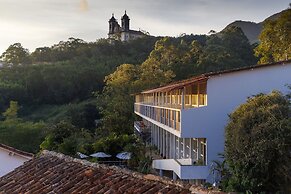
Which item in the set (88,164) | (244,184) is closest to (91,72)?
(244,184)

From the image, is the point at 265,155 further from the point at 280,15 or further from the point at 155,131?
the point at 280,15

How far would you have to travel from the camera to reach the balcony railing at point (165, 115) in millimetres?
17328

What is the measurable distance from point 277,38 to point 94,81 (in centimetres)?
3924

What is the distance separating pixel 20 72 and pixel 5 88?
943 centimetres

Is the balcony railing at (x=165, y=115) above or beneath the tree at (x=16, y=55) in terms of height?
beneath

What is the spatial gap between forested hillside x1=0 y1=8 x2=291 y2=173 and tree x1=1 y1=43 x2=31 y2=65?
0.59 ft

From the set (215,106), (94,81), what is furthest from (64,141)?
(94,81)

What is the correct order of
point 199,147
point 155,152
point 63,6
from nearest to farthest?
point 63,6, point 199,147, point 155,152

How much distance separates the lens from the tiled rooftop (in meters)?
4.75

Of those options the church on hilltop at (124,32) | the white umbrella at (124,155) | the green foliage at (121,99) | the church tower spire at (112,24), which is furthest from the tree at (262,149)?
the church tower spire at (112,24)

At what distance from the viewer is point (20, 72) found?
6975 centimetres

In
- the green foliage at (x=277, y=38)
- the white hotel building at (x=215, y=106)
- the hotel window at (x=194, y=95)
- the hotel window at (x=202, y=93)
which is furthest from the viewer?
the green foliage at (x=277, y=38)

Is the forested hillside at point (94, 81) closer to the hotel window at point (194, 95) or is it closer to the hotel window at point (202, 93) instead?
the hotel window at point (194, 95)

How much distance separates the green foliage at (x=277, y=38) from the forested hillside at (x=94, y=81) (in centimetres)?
12
